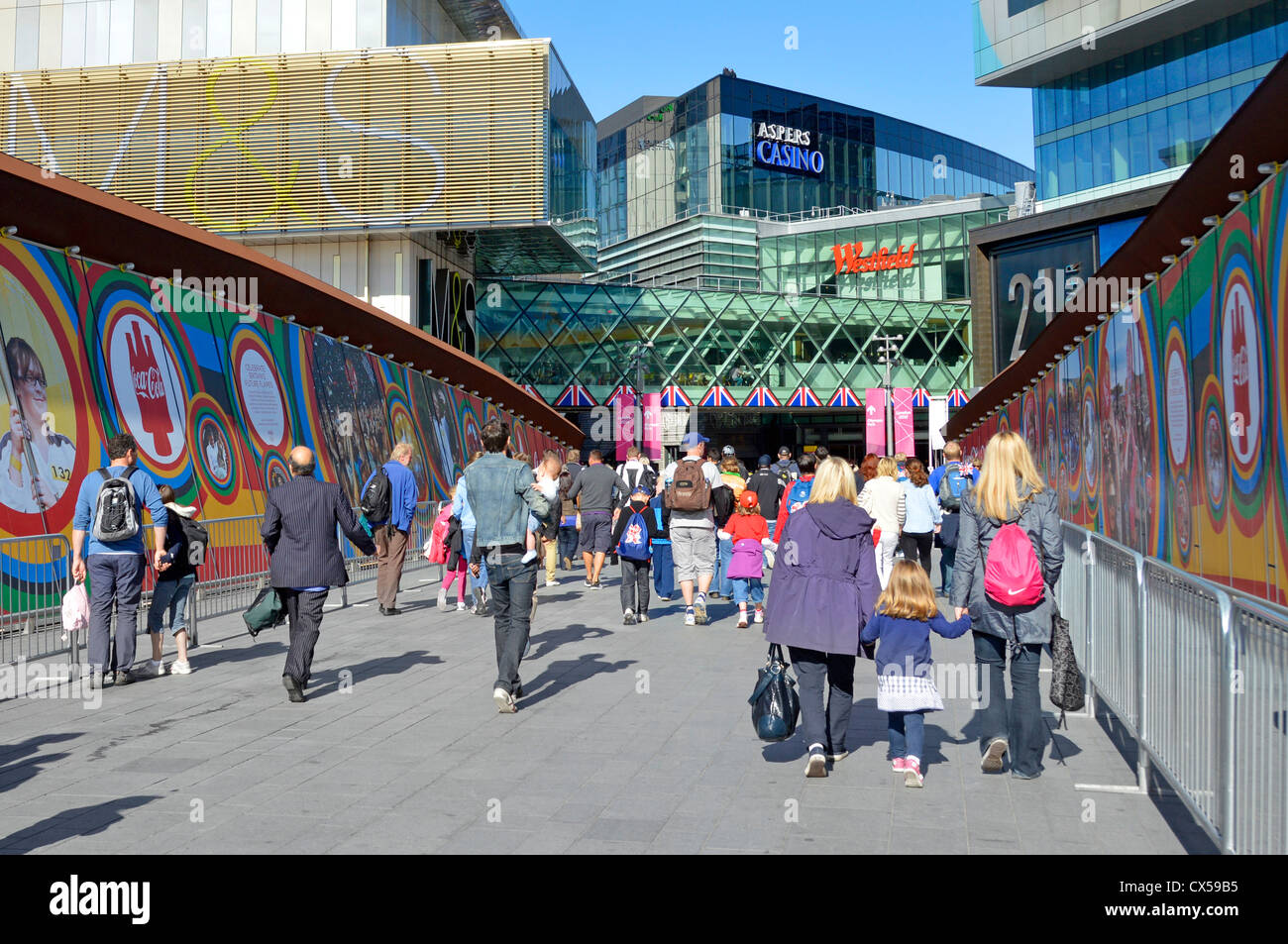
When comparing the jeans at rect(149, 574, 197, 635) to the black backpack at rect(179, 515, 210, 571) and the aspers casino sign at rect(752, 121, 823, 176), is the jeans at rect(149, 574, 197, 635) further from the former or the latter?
the aspers casino sign at rect(752, 121, 823, 176)

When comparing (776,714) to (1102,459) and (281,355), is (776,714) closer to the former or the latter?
(1102,459)

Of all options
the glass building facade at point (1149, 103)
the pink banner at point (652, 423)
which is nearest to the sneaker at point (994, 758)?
the glass building facade at point (1149, 103)

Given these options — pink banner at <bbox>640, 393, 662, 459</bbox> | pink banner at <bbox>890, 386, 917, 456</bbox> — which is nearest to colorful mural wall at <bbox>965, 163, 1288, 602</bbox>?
pink banner at <bbox>640, 393, 662, 459</bbox>

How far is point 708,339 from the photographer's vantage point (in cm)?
5191

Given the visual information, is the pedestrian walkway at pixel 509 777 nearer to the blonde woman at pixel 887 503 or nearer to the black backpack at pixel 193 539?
the black backpack at pixel 193 539

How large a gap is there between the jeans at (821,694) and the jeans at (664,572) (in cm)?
869

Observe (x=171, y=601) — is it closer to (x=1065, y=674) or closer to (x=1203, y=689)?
(x=1065, y=674)

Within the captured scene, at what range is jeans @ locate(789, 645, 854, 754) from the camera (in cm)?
625

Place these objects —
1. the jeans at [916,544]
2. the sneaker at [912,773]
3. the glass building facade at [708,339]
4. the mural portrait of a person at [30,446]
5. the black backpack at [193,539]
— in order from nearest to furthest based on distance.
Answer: the sneaker at [912,773], the black backpack at [193,539], the mural portrait of a person at [30,446], the jeans at [916,544], the glass building facade at [708,339]

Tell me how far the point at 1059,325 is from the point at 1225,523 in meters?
8.83

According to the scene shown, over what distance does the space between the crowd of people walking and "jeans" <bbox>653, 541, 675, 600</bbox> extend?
3.72 feet

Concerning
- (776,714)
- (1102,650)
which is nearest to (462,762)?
(776,714)

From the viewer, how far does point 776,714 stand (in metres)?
6.19

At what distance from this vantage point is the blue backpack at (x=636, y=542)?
483 inches
